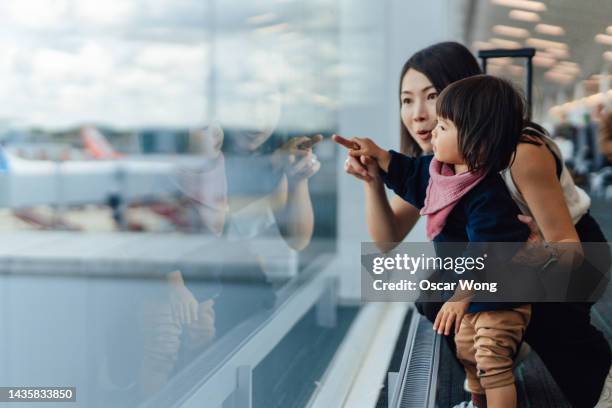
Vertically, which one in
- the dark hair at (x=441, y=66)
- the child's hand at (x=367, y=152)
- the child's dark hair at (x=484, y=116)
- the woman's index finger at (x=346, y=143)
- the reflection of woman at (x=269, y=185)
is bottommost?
the reflection of woman at (x=269, y=185)

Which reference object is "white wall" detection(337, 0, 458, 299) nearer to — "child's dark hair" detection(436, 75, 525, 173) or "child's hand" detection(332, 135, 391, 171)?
"child's hand" detection(332, 135, 391, 171)

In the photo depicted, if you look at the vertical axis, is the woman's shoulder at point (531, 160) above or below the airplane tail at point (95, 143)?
above

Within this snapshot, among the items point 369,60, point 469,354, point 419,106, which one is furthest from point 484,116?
point 369,60

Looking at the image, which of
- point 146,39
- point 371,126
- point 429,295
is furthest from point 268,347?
point 146,39

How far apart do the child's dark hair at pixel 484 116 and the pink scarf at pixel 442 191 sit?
0.03 meters

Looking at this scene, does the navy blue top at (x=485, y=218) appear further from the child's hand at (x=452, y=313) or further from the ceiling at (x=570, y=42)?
the ceiling at (x=570, y=42)

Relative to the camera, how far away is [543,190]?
1098mm

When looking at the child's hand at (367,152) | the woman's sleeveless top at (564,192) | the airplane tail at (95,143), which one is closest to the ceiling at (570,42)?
→ the woman's sleeveless top at (564,192)

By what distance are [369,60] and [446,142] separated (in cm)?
192

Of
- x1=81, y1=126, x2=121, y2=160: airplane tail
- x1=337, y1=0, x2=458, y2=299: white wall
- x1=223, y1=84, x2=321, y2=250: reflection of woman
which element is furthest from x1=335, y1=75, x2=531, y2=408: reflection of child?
x1=81, y1=126, x2=121, y2=160: airplane tail

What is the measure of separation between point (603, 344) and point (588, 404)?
0.38 ft

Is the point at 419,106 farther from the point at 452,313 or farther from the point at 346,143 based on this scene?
the point at 452,313

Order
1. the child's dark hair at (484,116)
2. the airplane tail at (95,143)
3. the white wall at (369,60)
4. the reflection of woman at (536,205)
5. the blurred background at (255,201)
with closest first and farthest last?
1. the child's dark hair at (484,116)
2. the reflection of woman at (536,205)
3. the blurred background at (255,201)
4. the white wall at (369,60)
5. the airplane tail at (95,143)

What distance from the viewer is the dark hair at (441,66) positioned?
1121 mm
